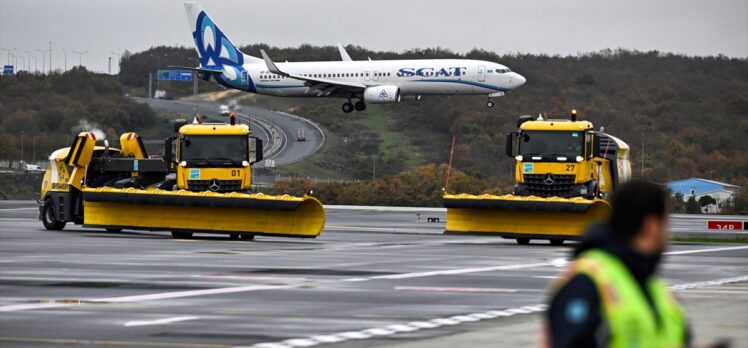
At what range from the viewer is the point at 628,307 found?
507 cm

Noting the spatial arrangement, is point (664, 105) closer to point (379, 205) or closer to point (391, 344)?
point (379, 205)

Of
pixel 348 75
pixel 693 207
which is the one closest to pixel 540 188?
pixel 693 207

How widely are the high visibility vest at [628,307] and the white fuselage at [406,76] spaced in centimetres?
7061

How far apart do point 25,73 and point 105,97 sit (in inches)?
286

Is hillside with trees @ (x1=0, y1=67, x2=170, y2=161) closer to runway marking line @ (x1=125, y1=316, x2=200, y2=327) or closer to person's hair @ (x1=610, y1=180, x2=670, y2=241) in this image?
runway marking line @ (x1=125, y1=316, x2=200, y2=327)

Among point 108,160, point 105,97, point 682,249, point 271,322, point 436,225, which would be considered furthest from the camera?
point 105,97

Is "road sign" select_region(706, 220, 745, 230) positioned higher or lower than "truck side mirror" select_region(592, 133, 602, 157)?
lower

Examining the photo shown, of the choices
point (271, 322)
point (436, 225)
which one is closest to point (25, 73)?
point (436, 225)

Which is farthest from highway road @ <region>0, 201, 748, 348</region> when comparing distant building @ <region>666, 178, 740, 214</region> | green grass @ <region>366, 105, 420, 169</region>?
green grass @ <region>366, 105, 420, 169</region>

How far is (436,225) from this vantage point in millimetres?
45812

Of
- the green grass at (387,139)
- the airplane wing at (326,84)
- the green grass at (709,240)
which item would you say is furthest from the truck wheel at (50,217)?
the green grass at (387,139)

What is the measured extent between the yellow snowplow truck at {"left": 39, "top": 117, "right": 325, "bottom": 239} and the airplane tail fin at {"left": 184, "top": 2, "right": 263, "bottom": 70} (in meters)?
43.6

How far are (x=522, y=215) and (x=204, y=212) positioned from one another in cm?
713

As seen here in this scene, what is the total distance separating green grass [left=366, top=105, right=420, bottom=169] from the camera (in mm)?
86550
